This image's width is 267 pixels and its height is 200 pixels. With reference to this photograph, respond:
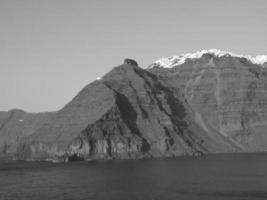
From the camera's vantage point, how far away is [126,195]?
15125cm

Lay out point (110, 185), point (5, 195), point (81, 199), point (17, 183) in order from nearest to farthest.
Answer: point (81, 199) → point (5, 195) → point (110, 185) → point (17, 183)

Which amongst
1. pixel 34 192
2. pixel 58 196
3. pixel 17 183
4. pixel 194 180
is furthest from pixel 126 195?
A: pixel 17 183

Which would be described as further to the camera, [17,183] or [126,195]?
[17,183]

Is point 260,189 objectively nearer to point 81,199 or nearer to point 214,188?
point 214,188

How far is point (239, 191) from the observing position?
155250 millimetres

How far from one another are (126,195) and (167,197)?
37.6ft

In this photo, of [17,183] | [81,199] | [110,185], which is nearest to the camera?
[81,199]

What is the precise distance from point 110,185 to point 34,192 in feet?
81.5

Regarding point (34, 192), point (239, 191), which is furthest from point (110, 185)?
point (239, 191)

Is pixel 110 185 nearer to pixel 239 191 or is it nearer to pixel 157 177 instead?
pixel 157 177

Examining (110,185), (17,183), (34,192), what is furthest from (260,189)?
(17,183)

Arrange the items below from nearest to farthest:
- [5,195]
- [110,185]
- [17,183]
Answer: [5,195] < [110,185] < [17,183]

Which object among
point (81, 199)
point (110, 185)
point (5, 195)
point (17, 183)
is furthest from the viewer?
point (17, 183)

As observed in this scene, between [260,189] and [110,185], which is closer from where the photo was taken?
[260,189]
